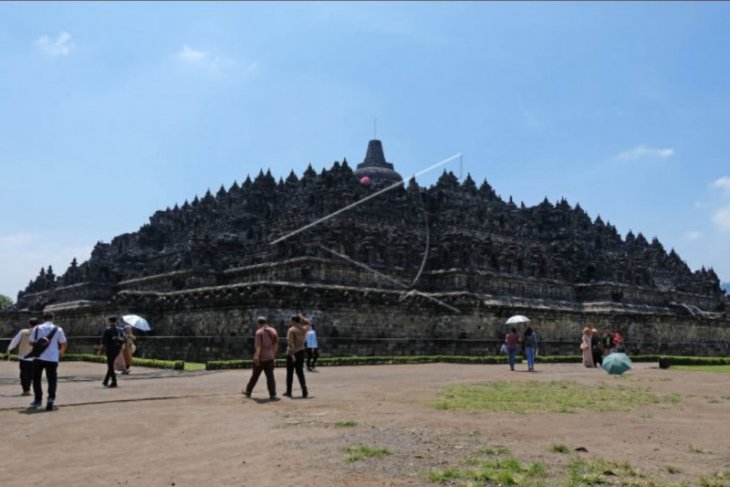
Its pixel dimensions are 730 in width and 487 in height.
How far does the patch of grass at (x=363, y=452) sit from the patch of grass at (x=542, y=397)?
426 cm

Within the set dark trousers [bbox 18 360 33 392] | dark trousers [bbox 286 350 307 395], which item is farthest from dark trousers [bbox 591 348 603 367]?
dark trousers [bbox 18 360 33 392]

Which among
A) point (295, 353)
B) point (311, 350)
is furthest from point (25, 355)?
point (311, 350)

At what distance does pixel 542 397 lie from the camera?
45.3 feet

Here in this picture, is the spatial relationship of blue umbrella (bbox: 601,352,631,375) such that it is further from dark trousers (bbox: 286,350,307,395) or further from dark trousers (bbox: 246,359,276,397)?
dark trousers (bbox: 246,359,276,397)

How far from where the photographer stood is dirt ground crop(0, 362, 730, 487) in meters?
6.86

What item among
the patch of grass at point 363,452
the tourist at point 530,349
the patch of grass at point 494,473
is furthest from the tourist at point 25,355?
the tourist at point 530,349

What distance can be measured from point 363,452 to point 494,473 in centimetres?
168

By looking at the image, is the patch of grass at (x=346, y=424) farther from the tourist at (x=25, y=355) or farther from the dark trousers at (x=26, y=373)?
the dark trousers at (x=26, y=373)

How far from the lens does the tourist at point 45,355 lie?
1169cm

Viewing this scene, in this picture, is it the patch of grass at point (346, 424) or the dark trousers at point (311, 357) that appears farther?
the dark trousers at point (311, 357)

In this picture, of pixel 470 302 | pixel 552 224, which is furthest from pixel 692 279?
pixel 470 302

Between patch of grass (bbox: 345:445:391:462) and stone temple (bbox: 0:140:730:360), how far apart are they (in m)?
18.3

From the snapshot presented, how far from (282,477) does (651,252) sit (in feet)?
222

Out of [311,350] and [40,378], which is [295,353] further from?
[311,350]
